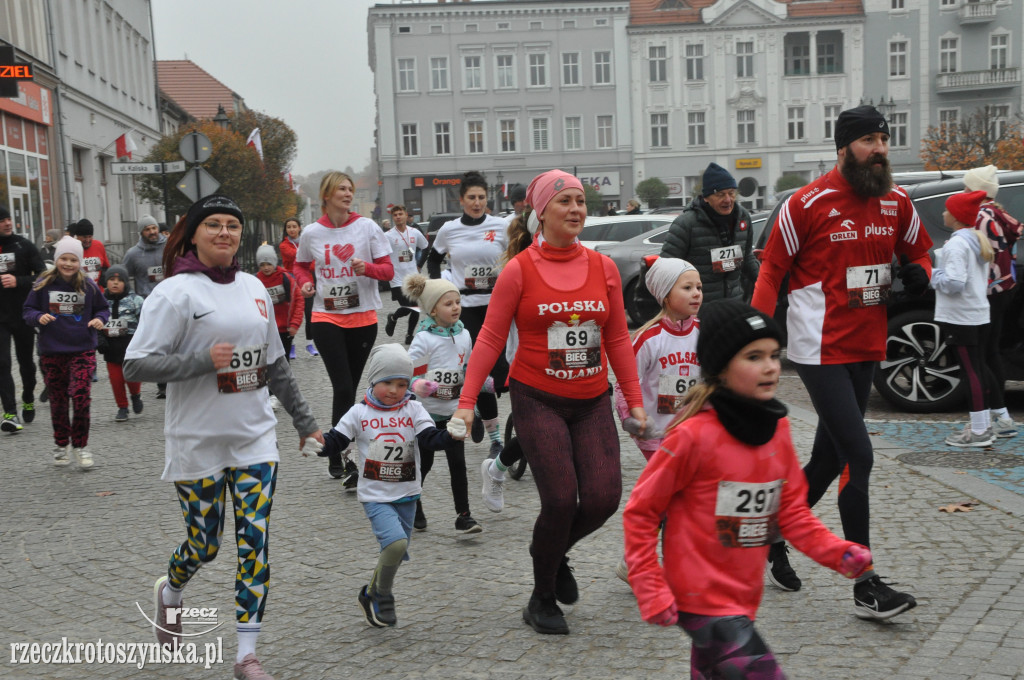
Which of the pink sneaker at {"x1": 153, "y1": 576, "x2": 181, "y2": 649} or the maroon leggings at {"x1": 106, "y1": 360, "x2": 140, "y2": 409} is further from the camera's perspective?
the maroon leggings at {"x1": 106, "y1": 360, "x2": 140, "y2": 409}

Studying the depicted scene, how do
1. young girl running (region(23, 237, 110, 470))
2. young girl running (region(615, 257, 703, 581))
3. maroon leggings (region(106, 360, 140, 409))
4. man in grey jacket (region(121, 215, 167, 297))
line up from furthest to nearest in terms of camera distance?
man in grey jacket (region(121, 215, 167, 297)), maroon leggings (region(106, 360, 140, 409)), young girl running (region(23, 237, 110, 470)), young girl running (region(615, 257, 703, 581))

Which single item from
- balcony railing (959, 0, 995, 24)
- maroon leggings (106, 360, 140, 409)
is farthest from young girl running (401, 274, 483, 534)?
balcony railing (959, 0, 995, 24)

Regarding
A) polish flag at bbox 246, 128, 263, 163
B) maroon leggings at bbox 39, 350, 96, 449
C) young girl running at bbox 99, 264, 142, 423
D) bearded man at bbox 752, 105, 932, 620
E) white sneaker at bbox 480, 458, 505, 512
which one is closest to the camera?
bearded man at bbox 752, 105, 932, 620

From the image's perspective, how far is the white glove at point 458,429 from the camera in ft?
14.7

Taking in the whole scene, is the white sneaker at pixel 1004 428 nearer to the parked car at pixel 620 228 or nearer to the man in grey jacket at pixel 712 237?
the man in grey jacket at pixel 712 237

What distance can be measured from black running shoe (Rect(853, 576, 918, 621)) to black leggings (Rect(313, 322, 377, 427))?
396 centimetres

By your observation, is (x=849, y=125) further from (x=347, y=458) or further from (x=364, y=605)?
(x=347, y=458)

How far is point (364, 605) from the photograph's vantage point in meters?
4.93

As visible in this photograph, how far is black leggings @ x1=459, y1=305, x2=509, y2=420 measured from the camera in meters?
7.97

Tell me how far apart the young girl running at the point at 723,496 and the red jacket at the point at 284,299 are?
8.90 m

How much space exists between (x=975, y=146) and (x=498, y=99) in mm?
29517

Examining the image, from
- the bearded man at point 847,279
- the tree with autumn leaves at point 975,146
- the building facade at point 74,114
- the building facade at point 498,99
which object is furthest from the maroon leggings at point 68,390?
the building facade at point 498,99

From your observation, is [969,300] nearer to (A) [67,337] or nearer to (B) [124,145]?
(A) [67,337]

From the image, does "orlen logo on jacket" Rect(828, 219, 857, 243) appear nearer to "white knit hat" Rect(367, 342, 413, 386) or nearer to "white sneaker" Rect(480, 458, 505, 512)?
"white knit hat" Rect(367, 342, 413, 386)
